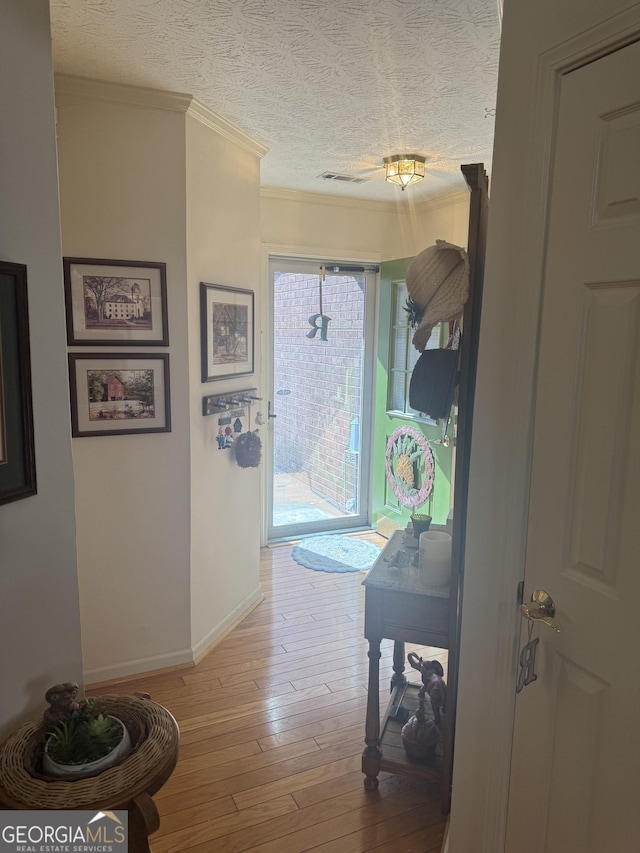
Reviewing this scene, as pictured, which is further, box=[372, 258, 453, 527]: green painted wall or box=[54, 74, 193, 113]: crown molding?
box=[372, 258, 453, 527]: green painted wall

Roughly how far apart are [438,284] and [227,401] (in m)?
1.47

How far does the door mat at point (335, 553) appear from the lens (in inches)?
155

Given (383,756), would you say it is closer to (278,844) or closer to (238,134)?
(278,844)

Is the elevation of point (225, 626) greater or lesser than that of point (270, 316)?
lesser

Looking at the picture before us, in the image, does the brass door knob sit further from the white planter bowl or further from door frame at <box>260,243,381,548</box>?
door frame at <box>260,243,381,548</box>

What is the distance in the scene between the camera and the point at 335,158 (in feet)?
10.2

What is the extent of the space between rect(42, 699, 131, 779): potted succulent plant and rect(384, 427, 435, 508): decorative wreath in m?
2.83

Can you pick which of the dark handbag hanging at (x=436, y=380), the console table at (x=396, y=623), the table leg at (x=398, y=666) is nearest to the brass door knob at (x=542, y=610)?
the console table at (x=396, y=623)

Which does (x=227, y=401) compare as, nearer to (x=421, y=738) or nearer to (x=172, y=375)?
(x=172, y=375)

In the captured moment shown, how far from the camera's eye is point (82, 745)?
1.33 m

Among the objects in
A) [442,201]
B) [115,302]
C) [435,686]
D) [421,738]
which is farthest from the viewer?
[442,201]

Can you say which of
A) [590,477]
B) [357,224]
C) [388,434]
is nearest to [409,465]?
[388,434]

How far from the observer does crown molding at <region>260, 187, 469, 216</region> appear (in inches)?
150

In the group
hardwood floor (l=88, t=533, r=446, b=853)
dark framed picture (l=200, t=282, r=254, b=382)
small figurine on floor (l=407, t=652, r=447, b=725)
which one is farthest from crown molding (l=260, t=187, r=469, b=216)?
small figurine on floor (l=407, t=652, r=447, b=725)
